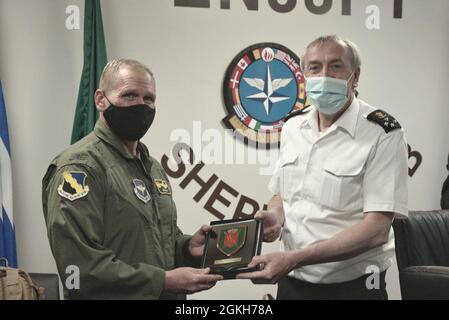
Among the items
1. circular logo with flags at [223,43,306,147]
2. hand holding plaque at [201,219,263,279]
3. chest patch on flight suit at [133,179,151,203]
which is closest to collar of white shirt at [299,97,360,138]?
hand holding plaque at [201,219,263,279]

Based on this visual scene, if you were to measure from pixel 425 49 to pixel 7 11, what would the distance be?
3.07 metres

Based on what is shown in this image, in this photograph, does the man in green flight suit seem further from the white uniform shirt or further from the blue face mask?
the blue face mask

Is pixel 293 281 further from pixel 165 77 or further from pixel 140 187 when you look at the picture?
pixel 165 77

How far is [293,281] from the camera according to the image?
244 centimetres

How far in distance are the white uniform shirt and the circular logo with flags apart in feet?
5.76

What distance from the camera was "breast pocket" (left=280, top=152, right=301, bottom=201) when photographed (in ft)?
8.09

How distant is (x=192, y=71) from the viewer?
409cm

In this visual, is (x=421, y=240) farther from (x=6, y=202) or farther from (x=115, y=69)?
(x=6, y=202)

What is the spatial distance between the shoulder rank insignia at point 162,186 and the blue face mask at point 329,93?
0.71 metres

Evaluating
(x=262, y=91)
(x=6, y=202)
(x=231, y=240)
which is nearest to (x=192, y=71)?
(x=262, y=91)

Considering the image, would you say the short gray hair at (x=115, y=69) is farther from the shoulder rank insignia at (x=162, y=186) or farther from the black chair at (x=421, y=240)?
the black chair at (x=421, y=240)

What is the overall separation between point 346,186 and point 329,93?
0.39 meters

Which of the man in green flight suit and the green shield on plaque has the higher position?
the man in green flight suit

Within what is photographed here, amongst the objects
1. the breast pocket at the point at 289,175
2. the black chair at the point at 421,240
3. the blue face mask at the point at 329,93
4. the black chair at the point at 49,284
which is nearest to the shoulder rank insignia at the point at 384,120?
the blue face mask at the point at 329,93
